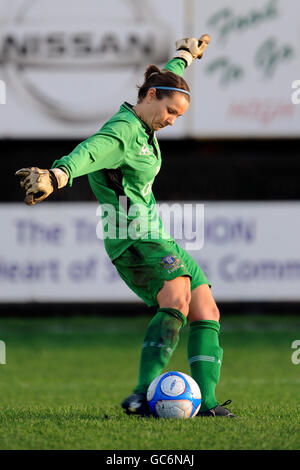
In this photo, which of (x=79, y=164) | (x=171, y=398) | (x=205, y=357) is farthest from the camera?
(x=205, y=357)

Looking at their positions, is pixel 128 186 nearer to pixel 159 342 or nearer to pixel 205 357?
pixel 159 342

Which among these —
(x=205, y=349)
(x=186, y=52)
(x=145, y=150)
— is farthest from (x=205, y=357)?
(x=186, y=52)

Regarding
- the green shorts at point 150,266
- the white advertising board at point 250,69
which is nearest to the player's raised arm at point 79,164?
the green shorts at point 150,266

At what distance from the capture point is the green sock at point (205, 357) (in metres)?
4.93

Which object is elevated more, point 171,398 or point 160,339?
point 160,339

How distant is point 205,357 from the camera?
4.97 meters

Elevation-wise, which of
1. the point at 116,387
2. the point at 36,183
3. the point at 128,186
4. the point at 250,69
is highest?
the point at 250,69

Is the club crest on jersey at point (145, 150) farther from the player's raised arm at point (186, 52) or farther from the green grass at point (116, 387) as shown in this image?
the green grass at point (116, 387)

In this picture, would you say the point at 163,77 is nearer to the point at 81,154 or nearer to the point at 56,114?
the point at 81,154

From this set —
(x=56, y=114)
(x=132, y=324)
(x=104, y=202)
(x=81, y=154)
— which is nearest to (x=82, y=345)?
(x=132, y=324)

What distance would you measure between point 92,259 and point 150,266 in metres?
8.22

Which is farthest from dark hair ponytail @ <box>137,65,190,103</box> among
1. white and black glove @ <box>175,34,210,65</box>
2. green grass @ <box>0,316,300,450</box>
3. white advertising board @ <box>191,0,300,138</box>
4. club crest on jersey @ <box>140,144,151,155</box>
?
white advertising board @ <box>191,0,300,138</box>

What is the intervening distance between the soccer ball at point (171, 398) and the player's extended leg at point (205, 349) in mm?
152

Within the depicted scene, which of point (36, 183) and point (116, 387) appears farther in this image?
point (116, 387)
